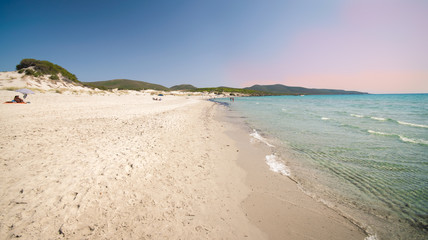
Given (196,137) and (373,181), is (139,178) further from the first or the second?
(373,181)

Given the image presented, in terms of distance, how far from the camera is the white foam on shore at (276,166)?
20.8 feet

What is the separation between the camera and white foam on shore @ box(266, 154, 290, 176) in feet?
20.8

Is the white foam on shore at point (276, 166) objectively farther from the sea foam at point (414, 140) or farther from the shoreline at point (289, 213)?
the sea foam at point (414, 140)

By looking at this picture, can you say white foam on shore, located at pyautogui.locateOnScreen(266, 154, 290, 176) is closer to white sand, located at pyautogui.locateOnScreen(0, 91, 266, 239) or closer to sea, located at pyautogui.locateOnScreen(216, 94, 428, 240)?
→ sea, located at pyautogui.locateOnScreen(216, 94, 428, 240)

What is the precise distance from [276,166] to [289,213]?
2.84 metres

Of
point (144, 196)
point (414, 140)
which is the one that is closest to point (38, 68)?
point (144, 196)

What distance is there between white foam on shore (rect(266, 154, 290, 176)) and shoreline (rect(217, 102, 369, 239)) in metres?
0.32

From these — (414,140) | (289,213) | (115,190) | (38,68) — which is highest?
(38,68)

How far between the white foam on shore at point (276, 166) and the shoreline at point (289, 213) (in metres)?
0.32

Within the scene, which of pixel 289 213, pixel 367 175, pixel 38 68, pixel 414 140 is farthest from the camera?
pixel 38 68

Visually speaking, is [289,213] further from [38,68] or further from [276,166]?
[38,68]

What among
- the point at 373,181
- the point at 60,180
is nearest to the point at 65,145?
the point at 60,180

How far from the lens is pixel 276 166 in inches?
267

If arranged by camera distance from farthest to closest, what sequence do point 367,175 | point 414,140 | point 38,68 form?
point 38,68 → point 414,140 → point 367,175
